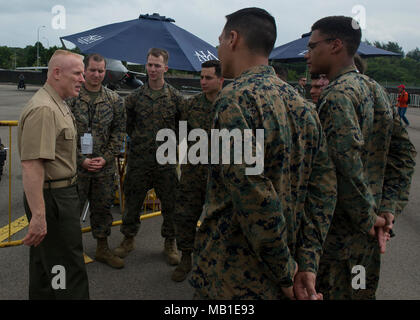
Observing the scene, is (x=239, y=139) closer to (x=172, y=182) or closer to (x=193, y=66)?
(x=172, y=182)

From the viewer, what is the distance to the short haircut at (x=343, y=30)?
2.18 meters

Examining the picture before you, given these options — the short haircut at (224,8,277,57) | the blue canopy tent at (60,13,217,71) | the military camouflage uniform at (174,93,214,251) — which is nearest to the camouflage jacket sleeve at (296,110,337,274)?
the short haircut at (224,8,277,57)

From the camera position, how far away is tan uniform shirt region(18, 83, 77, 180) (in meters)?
2.39

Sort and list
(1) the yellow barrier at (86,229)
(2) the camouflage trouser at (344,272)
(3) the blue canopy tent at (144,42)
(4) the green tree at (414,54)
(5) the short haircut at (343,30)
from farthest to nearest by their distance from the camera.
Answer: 1. (4) the green tree at (414,54)
2. (3) the blue canopy tent at (144,42)
3. (1) the yellow barrier at (86,229)
4. (2) the camouflage trouser at (344,272)
5. (5) the short haircut at (343,30)

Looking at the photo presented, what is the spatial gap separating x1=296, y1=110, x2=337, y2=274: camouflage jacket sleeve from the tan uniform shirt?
167cm

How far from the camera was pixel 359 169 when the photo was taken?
197cm

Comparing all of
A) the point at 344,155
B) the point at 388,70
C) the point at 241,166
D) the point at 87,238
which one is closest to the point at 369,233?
the point at 344,155

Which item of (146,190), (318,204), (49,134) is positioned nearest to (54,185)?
(49,134)

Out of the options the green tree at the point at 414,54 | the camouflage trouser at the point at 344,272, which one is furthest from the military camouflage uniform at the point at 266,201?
the green tree at the point at 414,54

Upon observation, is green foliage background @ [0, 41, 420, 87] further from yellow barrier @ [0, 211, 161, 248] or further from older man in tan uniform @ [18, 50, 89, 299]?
older man in tan uniform @ [18, 50, 89, 299]

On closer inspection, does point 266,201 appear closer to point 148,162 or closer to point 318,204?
point 318,204

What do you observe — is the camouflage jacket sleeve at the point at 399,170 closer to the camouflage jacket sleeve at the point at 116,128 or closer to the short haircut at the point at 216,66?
the short haircut at the point at 216,66

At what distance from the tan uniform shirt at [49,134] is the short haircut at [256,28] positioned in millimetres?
1425

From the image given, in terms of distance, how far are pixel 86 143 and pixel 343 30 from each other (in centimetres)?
262
